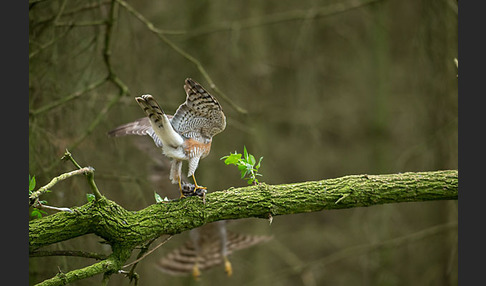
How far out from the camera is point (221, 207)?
3.46m

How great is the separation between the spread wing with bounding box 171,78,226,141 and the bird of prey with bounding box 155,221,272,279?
6.63 ft

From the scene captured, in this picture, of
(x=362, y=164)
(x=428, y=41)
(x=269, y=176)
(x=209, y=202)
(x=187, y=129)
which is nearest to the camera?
(x=209, y=202)

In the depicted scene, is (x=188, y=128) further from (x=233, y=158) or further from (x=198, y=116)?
(x=233, y=158)

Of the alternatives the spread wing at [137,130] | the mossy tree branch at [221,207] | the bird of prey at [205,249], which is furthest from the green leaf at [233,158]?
the bird of prey at [205,249]

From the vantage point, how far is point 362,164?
932 cm

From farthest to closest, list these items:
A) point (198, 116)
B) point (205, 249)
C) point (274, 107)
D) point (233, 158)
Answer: point (274, 107) < point (205, 249) < point (198, 116) < point (233, 158)

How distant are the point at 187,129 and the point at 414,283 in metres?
6.14

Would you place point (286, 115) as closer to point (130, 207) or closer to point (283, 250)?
point (283, 250)

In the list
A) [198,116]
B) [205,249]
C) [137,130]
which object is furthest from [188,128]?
[205,249]

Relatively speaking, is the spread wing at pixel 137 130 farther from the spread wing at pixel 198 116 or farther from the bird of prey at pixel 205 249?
the bird of prey at pixel 205 249

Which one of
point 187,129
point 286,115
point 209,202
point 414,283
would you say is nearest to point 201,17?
point 286,115

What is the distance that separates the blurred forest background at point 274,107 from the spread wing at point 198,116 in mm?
540

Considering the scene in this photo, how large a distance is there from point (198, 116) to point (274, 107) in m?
4.78

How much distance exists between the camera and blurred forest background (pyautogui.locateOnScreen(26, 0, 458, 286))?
171 inches
